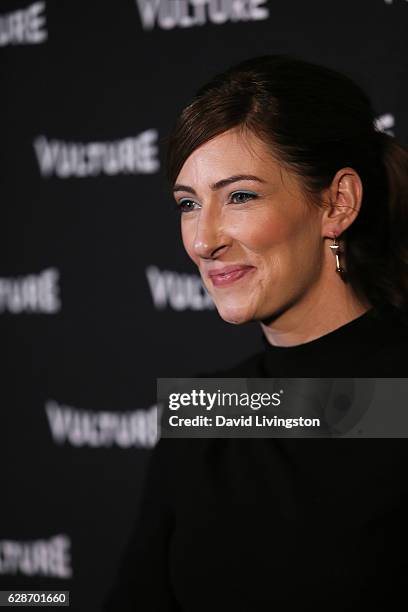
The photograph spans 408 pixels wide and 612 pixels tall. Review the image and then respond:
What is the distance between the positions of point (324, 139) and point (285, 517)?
580mm

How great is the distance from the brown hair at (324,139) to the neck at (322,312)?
0.02 meters

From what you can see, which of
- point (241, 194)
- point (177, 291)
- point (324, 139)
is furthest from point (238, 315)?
point (177, 291)

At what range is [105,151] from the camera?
2016mm

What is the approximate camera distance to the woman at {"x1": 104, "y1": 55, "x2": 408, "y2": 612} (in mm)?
1142

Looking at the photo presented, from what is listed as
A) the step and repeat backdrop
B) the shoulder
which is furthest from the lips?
the step and repeat backdrop

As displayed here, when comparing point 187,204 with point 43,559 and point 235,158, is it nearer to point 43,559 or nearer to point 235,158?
point 235,158

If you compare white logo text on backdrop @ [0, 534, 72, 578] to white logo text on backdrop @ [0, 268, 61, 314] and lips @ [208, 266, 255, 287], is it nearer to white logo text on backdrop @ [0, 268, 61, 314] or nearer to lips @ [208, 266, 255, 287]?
white logo text on backdrop @ [0, 268, 61, 314]

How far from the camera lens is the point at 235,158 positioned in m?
1.21

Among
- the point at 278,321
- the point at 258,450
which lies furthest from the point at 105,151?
the point at 258,450

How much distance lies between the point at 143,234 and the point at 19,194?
37 centimetres

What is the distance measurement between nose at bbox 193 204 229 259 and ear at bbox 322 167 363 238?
0.57ft

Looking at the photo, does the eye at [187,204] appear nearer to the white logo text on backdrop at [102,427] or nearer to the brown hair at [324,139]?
the brown hair at [324,139]

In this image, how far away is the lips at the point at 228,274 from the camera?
1.25 m

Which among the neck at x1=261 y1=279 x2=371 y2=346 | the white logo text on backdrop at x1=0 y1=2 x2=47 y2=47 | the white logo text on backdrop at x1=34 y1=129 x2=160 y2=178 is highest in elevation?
the white logo text on backdrop at x1=0 y1=2 x2=47 y2=47
